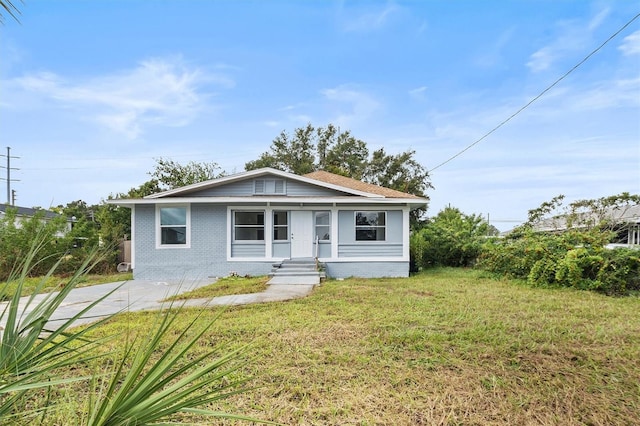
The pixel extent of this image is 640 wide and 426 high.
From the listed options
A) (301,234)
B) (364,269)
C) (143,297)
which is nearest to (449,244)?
(364,269)

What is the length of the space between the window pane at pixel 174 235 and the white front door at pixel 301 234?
4.11 metres

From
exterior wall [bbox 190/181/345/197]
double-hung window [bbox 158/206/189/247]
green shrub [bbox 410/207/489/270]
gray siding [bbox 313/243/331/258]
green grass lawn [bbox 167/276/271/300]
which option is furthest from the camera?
green shrub [bbox 410/207/489/270]

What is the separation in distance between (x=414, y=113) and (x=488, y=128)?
479cm

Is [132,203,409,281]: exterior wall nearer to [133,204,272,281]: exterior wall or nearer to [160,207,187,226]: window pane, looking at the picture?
[133,204,272,281]: exterior wall

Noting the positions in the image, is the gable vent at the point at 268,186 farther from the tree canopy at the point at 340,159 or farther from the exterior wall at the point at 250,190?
the tree canopy at the point at 340,159

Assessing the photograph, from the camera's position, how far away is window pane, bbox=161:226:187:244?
12180 mm

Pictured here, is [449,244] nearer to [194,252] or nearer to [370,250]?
[370,250]

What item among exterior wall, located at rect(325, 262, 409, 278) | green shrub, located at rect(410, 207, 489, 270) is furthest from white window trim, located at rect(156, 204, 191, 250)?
green shrub, located at rect(410, 207, 489, 270)

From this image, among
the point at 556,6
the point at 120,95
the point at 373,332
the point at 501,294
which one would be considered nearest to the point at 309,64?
the point at 120,95

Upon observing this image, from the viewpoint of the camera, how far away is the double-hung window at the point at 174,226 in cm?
1216

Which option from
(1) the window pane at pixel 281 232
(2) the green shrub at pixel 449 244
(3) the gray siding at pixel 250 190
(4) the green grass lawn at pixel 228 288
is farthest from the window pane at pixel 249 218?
(2) the green shrub at pixel 449 244

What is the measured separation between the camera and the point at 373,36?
13.7 metres

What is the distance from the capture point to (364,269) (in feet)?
40.7

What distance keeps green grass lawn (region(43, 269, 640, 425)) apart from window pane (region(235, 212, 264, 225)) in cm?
589
